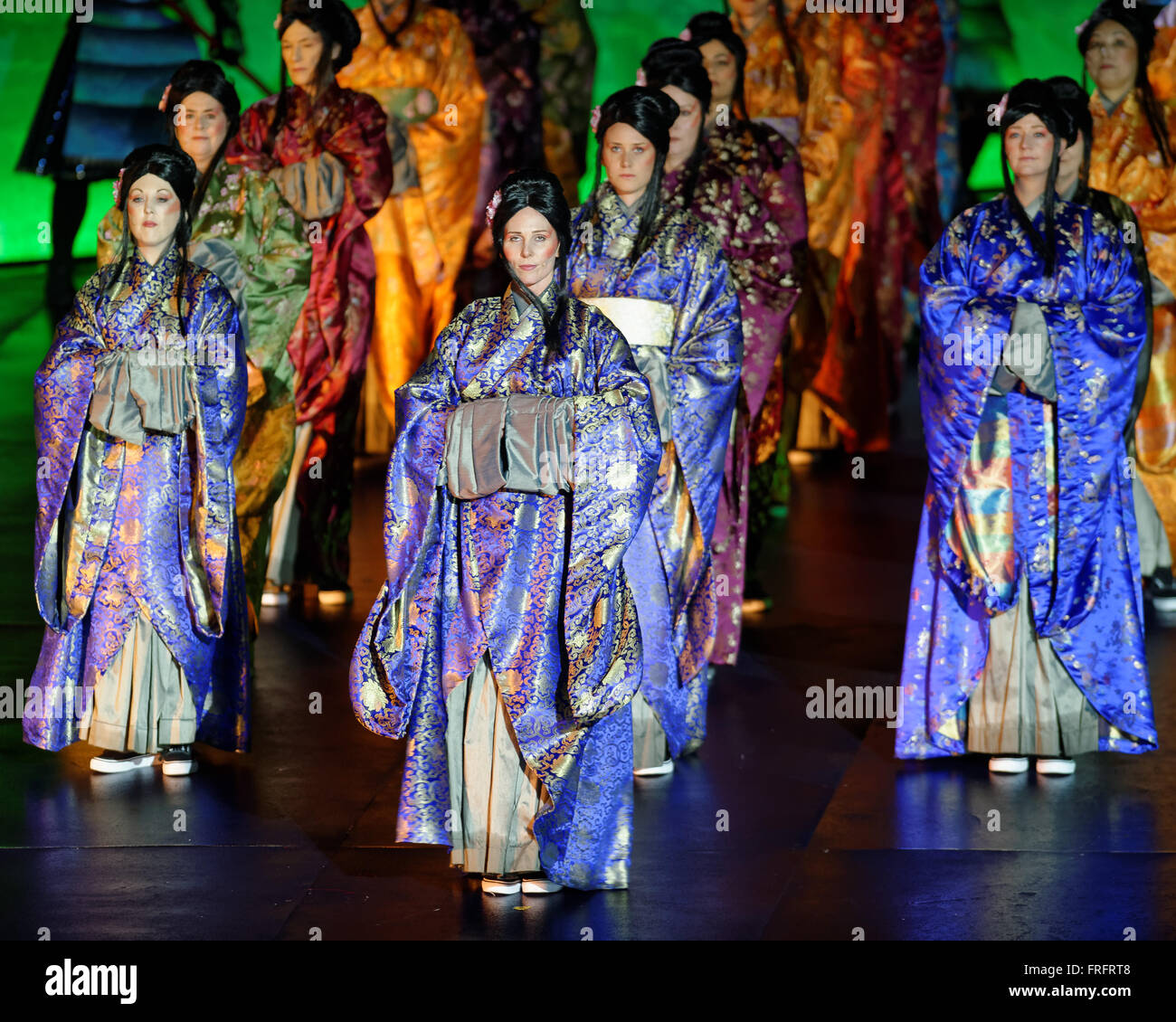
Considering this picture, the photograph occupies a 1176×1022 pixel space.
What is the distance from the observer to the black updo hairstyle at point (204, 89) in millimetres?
6500


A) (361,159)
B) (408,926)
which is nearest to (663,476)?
(408,926)

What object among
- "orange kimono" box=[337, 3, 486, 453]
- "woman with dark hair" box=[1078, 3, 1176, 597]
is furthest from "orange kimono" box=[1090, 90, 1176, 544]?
"orange kimono" box=[337, 3, 486, 453]

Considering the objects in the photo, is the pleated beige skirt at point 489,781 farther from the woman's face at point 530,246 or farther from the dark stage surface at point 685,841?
the woman's face at point 530,246

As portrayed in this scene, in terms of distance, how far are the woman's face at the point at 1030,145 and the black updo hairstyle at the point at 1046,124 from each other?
12 mm

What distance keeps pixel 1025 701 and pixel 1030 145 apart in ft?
5.11

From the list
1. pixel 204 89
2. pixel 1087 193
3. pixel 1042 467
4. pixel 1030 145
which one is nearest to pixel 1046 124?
pixel 1030 145

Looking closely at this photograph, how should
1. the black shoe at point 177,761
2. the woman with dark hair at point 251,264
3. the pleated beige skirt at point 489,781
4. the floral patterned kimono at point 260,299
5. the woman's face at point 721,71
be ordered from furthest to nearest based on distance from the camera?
the woman's face at point 721,71 → the floral patterned kimono at point 260,299 → the woman with dark hair at point 251,264 → the black shoe at point 177,761 → the pleated beige skirt at point 489,781

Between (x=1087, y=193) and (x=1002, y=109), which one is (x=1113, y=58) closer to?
(x=1087, y=193)

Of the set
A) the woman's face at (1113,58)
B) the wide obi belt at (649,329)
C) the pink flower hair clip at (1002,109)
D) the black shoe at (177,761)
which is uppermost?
the woman's face at (1113,58)

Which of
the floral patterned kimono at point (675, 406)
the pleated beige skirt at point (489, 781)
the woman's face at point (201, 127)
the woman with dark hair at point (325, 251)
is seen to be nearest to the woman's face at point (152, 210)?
the woman's face at point (201, 127)

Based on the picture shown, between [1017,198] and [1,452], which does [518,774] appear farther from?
[1,452]

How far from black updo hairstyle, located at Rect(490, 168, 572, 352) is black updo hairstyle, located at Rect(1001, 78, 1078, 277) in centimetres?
Answer: 158

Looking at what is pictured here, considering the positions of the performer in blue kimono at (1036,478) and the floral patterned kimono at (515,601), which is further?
the performer in blue kimono at (1036,478)

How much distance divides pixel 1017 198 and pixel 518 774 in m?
2.29
